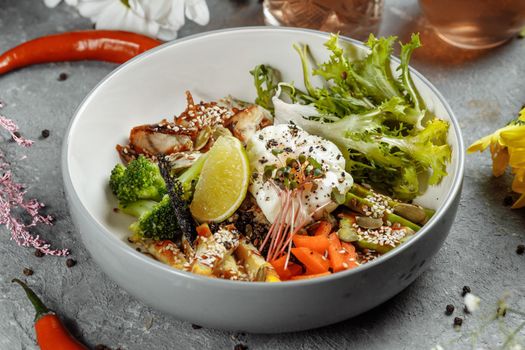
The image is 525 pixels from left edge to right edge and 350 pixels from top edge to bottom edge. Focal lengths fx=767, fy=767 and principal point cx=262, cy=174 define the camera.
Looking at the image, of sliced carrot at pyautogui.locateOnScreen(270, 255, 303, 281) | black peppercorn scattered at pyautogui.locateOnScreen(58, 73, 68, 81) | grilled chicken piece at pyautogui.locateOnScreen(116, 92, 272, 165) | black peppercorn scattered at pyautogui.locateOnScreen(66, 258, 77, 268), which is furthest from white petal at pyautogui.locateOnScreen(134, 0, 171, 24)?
sliced carrot at pyautogui.locateOnScreen(270, 255, 303, 281)

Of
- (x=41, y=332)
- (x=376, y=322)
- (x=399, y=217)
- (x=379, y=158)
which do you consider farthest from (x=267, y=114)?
(x=41, y=332)

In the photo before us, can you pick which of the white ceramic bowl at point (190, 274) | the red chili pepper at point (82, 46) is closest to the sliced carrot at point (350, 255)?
the white ceramic bowl at point (190, 274)

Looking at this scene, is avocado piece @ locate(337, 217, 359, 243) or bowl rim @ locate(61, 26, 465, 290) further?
avocado piece @ locate(337, 217, 359, 243)

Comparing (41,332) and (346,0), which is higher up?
(346,0)

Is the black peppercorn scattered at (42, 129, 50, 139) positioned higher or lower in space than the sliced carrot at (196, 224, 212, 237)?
lower

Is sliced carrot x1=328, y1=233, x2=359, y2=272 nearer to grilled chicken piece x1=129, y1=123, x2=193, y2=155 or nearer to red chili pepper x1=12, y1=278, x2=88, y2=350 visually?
grilled chicken piece x1=129, y1=123, x2=193, y2=155

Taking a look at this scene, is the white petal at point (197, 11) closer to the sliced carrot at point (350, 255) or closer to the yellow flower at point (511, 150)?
the yellow flower at point (511, 150)

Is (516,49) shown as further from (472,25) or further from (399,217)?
(399,217)
